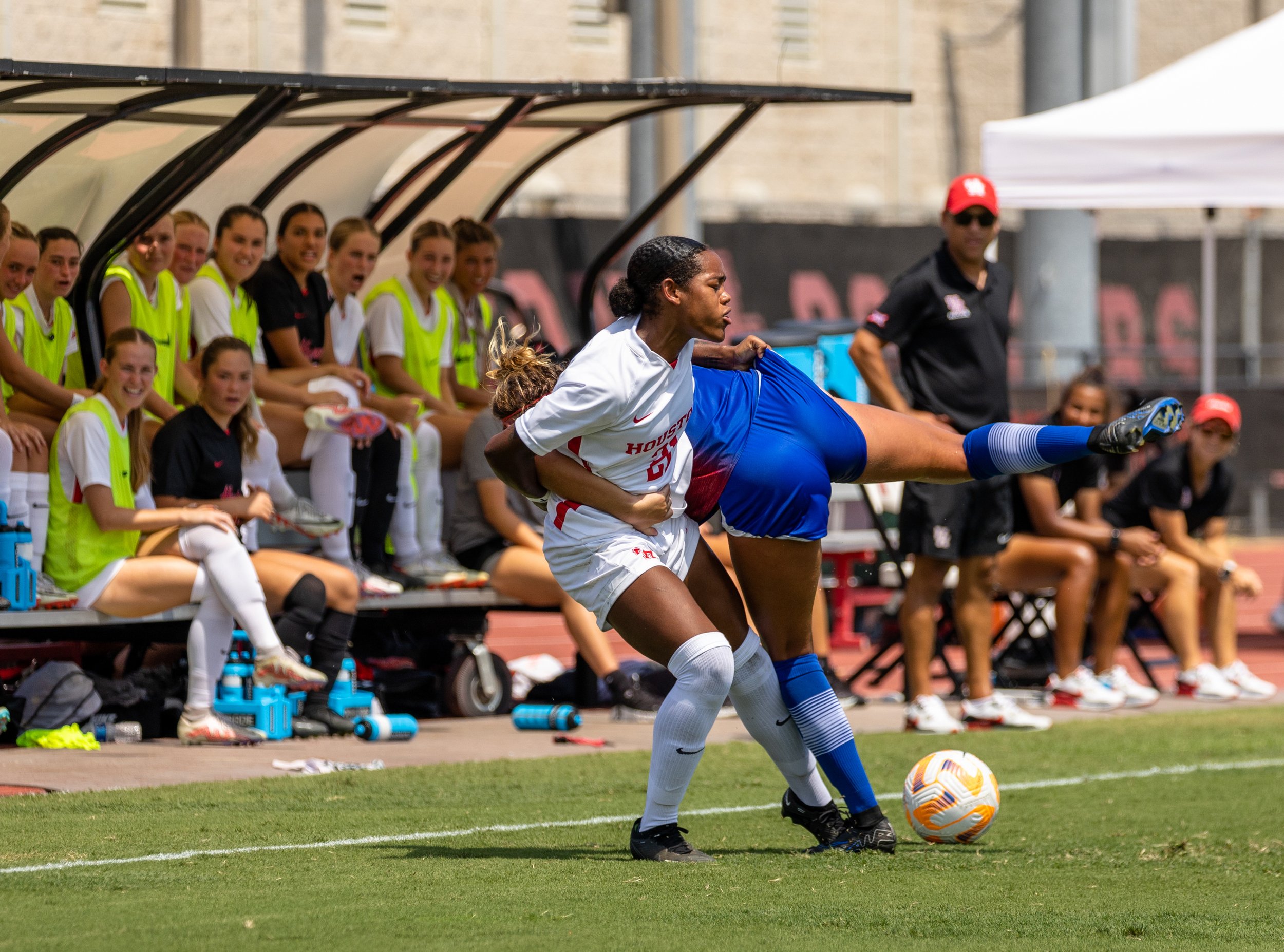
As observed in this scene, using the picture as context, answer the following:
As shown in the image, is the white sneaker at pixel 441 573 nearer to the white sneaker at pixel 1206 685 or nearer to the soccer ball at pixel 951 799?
the white sneaker at pixel 1206 685

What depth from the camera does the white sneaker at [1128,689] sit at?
10766mm

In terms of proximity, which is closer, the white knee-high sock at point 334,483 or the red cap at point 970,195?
the red cap at point 970,195

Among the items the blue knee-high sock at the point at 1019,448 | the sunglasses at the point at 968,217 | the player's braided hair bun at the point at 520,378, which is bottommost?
the blue knee-high sock at the point at 1019,448

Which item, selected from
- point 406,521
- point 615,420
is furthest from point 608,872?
point 406,521

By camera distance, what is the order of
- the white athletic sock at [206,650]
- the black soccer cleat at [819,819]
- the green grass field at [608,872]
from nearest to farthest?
the green grass field at [608,872] → the black soccer cleat at [819,819] → the white athletic sock at [206,650]

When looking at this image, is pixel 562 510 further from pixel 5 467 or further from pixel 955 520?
pixel 955 520

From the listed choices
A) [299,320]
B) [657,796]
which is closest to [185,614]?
[299,320]

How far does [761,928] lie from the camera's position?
16.0 ft

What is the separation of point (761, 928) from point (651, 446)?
1488mm

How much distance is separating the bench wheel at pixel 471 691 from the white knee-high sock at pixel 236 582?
5.13ft

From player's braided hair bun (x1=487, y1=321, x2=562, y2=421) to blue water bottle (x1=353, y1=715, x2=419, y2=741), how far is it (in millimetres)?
3229

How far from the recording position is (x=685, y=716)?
5797mm

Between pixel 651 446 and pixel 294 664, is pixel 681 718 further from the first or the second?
pixel 294 664

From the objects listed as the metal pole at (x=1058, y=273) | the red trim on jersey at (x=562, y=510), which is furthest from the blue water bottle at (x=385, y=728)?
the metal pole at (x=1058, y=273)
